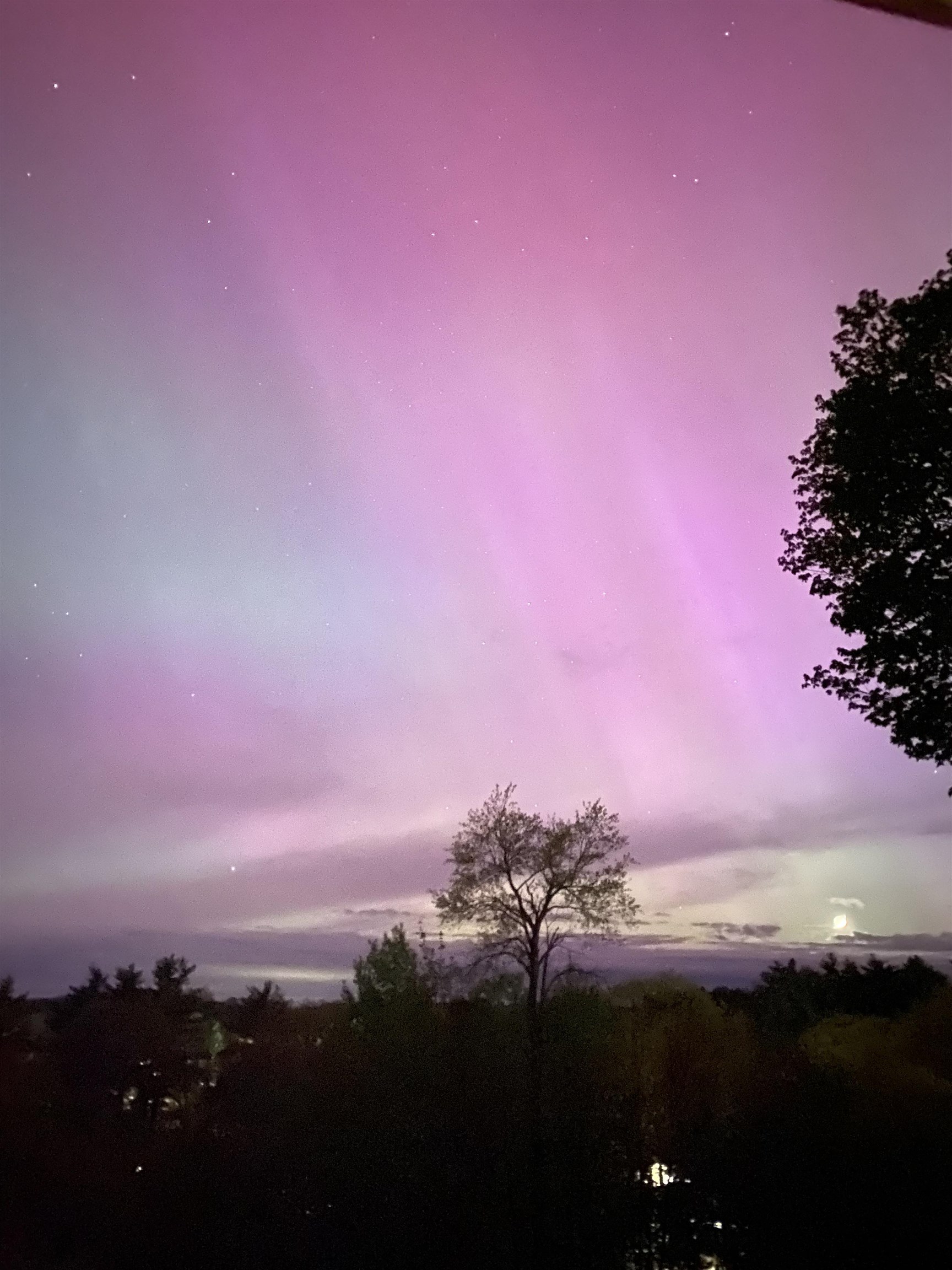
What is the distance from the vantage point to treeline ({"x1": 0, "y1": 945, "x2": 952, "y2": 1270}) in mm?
3803

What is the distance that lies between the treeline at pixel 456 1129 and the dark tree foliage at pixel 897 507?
2.34 m

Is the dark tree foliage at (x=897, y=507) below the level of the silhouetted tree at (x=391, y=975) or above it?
above

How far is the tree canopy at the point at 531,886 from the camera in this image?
5.68 meters

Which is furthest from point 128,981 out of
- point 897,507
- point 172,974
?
point 897,507

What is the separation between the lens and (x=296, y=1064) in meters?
4.94

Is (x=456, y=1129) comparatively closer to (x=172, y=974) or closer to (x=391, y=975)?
(x=391, y=975)

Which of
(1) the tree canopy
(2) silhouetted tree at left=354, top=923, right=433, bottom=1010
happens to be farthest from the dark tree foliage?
(2) silhouetted tree at left=354, top=923, right=433, bottom=1010

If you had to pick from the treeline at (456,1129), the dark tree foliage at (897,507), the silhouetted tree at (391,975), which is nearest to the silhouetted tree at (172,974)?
the treeline at (456,1129)

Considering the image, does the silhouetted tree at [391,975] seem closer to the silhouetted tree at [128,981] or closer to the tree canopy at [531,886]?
the tree canopy at [531,886]

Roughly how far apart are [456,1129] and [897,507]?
4.55 m

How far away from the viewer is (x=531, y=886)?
228 inches

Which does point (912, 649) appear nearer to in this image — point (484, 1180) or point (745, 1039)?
point (745, 1039)

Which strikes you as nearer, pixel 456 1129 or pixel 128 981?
pixel 128 981

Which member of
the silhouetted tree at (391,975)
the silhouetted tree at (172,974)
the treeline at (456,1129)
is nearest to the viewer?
the treeline at (456,1129)
